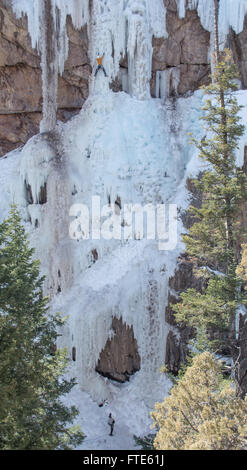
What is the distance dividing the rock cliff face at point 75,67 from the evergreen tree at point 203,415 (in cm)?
1178

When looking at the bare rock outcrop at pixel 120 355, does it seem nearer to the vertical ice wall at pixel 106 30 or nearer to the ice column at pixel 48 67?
the ice column at pixel 48 67

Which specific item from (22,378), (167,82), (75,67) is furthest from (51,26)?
(22,378)

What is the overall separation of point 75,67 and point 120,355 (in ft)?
33.3

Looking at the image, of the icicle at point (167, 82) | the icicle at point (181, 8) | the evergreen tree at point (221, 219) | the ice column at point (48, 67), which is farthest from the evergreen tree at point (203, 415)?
the icicle at point (181, 8)

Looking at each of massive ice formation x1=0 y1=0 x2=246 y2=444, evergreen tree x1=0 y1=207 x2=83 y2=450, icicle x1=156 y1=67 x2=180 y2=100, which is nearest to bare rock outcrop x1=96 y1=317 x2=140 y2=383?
massive ice formation x1=0 y1=0 x2=246 y2=444

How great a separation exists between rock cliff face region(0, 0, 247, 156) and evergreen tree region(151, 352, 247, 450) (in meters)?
11.8

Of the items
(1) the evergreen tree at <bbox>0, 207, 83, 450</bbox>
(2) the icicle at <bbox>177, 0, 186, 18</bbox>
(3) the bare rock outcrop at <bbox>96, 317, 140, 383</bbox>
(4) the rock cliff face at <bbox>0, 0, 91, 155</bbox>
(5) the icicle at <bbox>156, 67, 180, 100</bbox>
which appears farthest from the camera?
(5) the icicle at <bbox>156, 67, 180, 100</bbox>

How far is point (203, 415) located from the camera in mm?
5238

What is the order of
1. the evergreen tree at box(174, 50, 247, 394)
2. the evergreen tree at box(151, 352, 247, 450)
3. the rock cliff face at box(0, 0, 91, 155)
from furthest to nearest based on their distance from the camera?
the rock cliff face at box(0, 0, 91, 155) < the evergreen tree at box(174, 50, 247, 394) < the evergreen tree at box(151, 352, 247, 450)

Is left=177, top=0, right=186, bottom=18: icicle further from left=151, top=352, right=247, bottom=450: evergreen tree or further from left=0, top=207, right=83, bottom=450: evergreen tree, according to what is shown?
left=151, top=352, right=247, bottom=450: evergreen tree

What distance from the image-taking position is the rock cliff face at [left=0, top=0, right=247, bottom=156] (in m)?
14.3

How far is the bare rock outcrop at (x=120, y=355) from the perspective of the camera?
12344 mm
